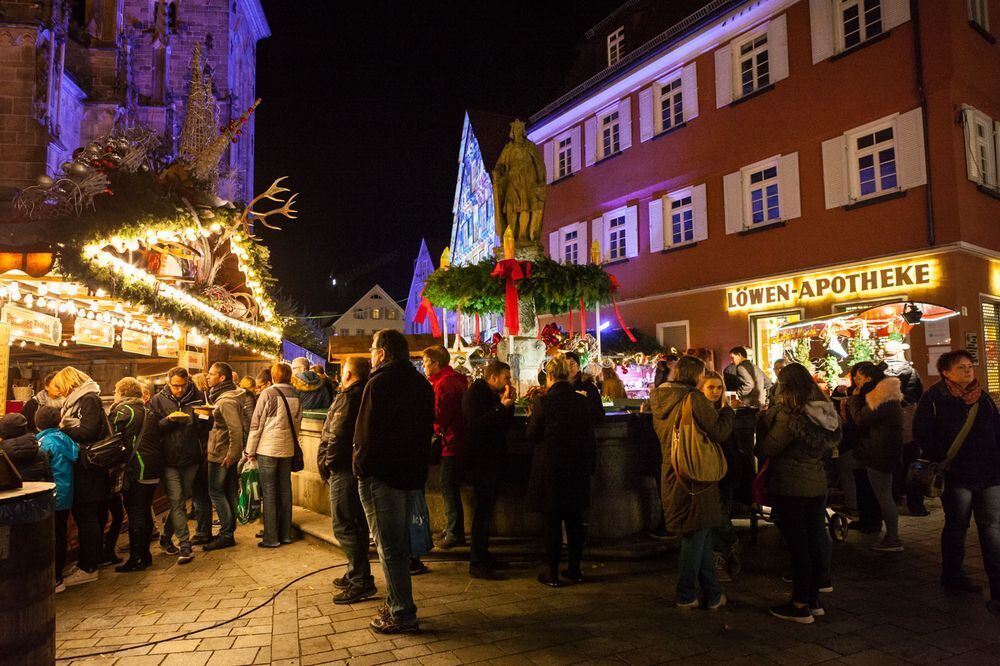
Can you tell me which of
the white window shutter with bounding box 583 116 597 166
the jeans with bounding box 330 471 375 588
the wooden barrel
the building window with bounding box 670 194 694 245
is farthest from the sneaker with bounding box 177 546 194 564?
the white window shutter with bounding box 583 116 597 166

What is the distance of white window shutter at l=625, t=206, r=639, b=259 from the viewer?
19261 mm

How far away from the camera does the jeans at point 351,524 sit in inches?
197

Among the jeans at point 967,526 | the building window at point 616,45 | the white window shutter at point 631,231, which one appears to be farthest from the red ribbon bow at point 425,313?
the building window at point 616,45

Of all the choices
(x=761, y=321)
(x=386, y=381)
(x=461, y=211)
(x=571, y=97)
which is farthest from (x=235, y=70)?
(x=386, y=381)

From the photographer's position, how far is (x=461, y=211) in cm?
3397

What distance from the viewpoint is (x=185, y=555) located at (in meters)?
6.32

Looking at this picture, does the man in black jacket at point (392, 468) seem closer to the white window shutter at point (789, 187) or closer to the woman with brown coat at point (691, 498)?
the woman with brown coat at point (691, 498)

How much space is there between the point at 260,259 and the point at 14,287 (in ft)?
15.4

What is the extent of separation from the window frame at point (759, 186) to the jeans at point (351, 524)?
1325 centimetres

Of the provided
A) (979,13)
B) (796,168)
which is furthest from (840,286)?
(979,13)

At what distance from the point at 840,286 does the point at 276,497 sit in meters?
12.1

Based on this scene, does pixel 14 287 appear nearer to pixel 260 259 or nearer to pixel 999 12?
pixel 260 259

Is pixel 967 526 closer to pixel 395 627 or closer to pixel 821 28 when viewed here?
pixel 395 627

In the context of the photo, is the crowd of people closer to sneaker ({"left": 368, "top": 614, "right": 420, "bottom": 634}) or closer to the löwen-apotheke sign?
sneaker ({"left": 368, "top": 614, "right": 420, "bottom": 634})
